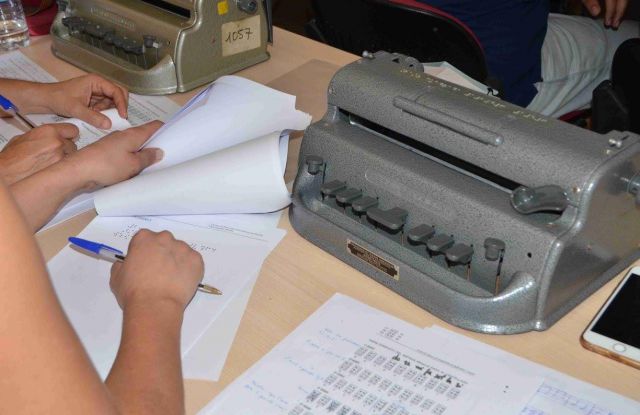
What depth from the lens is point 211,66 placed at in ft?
4.88

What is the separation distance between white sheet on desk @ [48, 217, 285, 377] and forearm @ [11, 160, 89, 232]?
60mm

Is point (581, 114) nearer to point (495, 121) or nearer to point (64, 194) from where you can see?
point (495, 121)

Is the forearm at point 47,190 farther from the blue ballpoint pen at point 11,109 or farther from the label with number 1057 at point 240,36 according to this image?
the label with number 1057 at point 240,36

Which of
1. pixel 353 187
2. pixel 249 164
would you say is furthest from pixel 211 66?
pixel 353 187

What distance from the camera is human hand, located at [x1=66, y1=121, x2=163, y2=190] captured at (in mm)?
1117

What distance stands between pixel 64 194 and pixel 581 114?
1.63 meters

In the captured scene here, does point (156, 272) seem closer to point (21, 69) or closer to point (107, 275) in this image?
point (107, 275)

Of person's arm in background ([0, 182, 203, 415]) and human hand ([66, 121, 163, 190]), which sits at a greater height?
person's arm in background ([0, 182, 203, 415])

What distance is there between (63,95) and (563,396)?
3.30 ft

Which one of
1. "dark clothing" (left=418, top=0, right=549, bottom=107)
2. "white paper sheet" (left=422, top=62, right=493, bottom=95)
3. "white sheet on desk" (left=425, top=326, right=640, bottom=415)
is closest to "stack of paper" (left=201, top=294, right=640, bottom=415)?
"white sheet on desk" (left=425, top=326, right=640, bottom=415)

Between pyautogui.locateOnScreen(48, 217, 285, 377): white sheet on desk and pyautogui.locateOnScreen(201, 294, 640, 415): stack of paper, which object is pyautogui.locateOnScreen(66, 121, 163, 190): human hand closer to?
pyautogui.locateOnScreen(48, 217, 285, 377): white sheet on desk

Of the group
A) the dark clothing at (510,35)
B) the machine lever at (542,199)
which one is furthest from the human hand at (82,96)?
the dark clothing at (510,35)

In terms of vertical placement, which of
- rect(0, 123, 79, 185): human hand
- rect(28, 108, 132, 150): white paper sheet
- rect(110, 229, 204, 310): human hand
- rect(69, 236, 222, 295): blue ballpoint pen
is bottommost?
rect(28, 108, 132, 150): white paper sheet

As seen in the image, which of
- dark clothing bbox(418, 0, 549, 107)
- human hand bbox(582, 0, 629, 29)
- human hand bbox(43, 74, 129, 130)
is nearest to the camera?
human hand bbox(43, 74, 129, 130)
